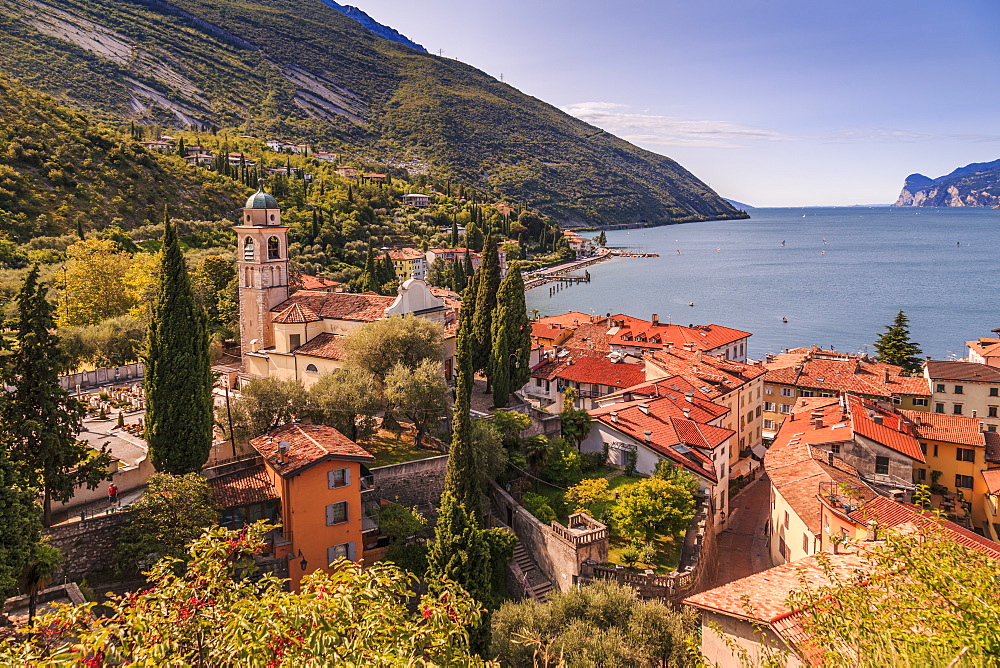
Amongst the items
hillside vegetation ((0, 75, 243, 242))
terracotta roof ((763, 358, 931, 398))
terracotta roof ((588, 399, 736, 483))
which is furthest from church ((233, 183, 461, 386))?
hillside vegetation ((0, 75, 243, 242))

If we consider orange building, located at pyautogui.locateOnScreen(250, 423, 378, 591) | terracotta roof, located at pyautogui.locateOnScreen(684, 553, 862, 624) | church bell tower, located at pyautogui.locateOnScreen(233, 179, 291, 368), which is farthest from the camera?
church bell tower, located at pyautogui.locateOnScreen(233, 179, 291, 368)

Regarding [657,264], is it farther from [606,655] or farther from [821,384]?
[606,655]

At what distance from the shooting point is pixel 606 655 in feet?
59.5

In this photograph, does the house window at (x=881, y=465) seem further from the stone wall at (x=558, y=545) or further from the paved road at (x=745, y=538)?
the stone wall at (x=558, y=545)

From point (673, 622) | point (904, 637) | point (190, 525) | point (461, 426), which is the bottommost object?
point (673, 622)

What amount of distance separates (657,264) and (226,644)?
172m

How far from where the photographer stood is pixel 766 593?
1662cm

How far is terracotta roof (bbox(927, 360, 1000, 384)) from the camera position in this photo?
42709mm

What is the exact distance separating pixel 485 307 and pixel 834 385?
24762mm

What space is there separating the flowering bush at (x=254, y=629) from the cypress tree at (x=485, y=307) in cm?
2950

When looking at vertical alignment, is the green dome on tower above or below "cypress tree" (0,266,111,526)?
above

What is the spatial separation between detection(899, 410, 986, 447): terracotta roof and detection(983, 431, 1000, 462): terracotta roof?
55 centimetres

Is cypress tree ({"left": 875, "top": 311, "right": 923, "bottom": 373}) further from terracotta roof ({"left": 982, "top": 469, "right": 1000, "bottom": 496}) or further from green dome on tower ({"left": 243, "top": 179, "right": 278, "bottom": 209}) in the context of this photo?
green dome on tower ({"left": 243, "top": 179, "right": 278, "bottom": 209})

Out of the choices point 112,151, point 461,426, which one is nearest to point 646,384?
point 461,426
